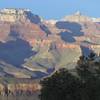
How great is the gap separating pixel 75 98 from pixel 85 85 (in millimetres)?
2571

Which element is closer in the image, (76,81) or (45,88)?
(76,81)

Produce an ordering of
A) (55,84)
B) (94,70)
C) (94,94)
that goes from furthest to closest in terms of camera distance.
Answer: (55,84) → (94,70) → (94,94)

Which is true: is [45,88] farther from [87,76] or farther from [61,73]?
[87,76]

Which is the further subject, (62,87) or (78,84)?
(62,87)

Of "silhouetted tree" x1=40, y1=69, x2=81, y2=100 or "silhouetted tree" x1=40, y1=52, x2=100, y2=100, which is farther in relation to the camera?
"silhouetted tree" x1=40, y1=69, x2=81, y2=100

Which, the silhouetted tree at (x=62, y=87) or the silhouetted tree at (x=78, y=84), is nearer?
the silhouetted tree at (x=78, y=84)

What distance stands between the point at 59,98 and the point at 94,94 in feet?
31.1

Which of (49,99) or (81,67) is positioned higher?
(81,67)

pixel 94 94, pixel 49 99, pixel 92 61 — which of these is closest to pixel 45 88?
pixel 49 99

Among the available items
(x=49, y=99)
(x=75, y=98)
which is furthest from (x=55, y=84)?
(x=75, y=98)

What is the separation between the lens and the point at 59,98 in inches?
3157

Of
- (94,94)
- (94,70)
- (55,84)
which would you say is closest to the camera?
(94,94)

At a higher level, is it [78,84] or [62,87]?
[78,84]

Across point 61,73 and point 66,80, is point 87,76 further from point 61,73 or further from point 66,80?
point 61,73
